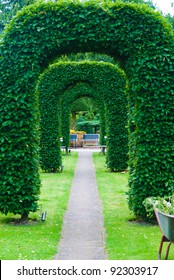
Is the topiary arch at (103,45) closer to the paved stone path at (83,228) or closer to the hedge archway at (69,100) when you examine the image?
the paved stone path at (83,228)

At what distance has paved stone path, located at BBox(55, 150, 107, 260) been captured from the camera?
629cm

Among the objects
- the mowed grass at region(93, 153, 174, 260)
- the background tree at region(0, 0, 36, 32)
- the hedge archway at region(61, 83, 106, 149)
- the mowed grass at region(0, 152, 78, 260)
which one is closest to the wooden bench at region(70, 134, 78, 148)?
the hedge archway at region(61, 83, 106, 149)

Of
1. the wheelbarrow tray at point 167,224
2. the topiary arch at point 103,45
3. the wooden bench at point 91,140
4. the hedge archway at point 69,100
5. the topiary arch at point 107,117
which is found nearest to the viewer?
the wheelbarrow tray at point 167,224

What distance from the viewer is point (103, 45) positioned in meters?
8.30

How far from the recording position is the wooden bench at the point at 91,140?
3803 centimetres

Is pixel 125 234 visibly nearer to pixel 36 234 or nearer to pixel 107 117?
pixel 36 234

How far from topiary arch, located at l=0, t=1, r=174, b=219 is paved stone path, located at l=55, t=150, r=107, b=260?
3.17ft

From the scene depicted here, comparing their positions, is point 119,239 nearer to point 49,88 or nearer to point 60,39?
point 60,39

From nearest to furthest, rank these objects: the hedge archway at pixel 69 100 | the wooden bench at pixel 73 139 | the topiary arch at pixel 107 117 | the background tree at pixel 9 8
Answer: the topiary arch at pixel 107 117 < the hedge archway at pixel 69 100 < the background tree at pixel 9 8 < the wooden bench at pixel 73 139

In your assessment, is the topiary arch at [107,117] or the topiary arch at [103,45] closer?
the topiary arch at [103,45]

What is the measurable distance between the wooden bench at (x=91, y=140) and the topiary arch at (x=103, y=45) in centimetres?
2974

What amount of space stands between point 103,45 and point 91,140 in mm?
29908

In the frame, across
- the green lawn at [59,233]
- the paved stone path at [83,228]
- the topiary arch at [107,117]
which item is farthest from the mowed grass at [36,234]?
the topiary arch at [107,117]
